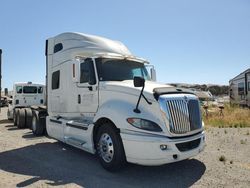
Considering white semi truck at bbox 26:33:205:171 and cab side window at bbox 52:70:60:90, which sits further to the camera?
cab side window at bbox 52:70:60:90

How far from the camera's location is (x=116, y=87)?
6.45 meters

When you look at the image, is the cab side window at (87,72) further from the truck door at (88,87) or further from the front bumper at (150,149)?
the front bumper at (150,149)

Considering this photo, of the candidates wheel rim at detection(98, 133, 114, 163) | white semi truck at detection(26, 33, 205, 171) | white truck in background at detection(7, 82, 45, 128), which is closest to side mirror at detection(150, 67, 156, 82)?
white semi truck at detection(26, 33, 205, 171)

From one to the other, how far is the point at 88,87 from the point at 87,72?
40cm

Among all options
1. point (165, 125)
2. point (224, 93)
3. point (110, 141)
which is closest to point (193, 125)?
point (165, 125)

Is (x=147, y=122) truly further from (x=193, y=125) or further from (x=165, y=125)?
(x=193, y=125)

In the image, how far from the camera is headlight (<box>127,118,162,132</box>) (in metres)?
5.54

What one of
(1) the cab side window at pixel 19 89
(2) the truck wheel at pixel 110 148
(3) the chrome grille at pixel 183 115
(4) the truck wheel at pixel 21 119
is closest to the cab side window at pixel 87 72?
(2) the truck wheel at pixel 110 148

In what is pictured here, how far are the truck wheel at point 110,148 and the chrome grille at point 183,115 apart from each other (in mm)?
1198

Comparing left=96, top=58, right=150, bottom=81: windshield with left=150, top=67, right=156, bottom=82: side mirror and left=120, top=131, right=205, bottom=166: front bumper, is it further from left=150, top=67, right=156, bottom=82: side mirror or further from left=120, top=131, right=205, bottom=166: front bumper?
left=120, top=131, right=205, bottom=166: front bumper

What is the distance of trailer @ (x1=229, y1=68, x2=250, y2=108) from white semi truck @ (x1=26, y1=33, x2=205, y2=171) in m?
17.3

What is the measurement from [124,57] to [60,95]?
2583 millimetres

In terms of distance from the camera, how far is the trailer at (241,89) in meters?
23.1

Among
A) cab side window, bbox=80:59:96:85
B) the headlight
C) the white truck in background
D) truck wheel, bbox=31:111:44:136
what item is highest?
cab side window, bbox=80:59:96:85
